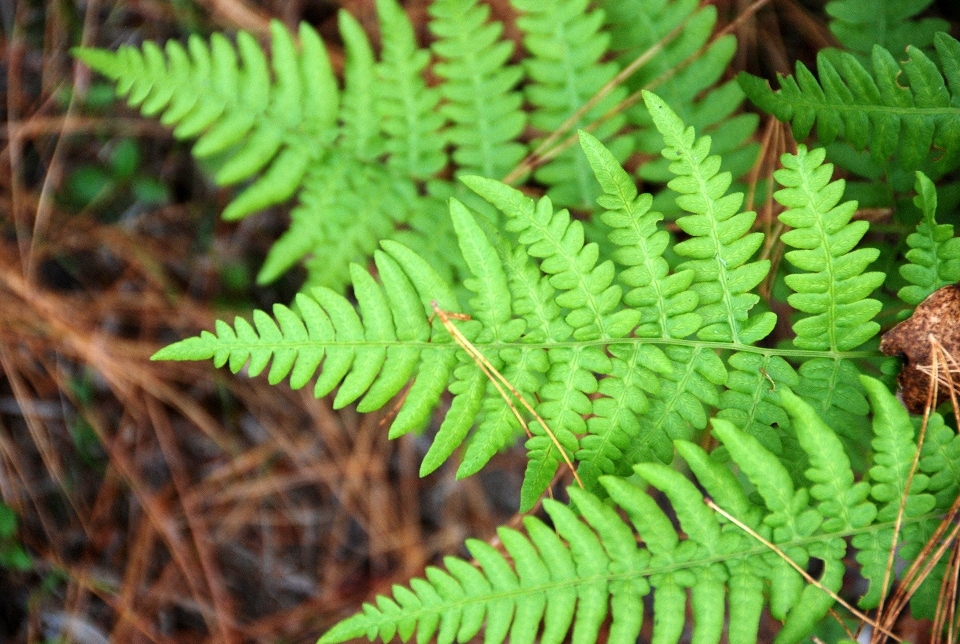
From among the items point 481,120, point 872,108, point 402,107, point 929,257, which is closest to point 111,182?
point 402,107

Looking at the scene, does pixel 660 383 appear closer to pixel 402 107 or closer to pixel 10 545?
pixel 402 107

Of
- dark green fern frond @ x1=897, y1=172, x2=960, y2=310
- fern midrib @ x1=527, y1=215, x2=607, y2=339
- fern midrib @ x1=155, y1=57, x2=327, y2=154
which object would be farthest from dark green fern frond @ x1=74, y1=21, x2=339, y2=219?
dark green fern frond @ x1=897, y1=172, x2=960, y2=310

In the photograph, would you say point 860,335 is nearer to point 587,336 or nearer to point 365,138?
point 587,336

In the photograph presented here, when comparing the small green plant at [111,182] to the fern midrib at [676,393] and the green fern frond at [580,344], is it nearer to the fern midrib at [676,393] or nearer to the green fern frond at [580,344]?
the green fern frond at [580,344]

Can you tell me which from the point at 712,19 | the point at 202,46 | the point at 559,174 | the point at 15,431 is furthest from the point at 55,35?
Answer: the point at 712,19

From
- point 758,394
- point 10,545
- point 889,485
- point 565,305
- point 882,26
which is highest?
point 882,26

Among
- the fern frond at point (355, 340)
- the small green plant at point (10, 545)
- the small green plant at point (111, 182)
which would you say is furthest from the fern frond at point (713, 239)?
the small green plant at point (10, 545)

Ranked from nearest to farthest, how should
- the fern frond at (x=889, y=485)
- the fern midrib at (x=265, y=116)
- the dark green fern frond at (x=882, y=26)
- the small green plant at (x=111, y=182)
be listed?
the fern frond at (x=889, y=485), the dark green fern frond at (x=882, y=26), the fern midrib at (x=265, y=116), the small green plant at (x=111, y=182)
